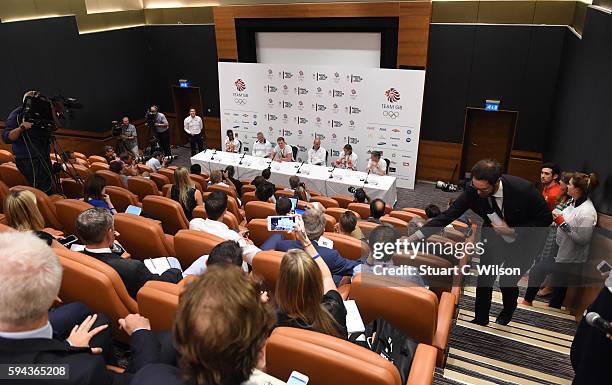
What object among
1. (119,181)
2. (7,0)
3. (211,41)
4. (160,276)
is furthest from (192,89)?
(160,276)

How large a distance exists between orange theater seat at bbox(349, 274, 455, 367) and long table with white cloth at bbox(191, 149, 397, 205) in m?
4.73

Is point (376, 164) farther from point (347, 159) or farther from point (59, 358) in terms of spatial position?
point (59, 358)

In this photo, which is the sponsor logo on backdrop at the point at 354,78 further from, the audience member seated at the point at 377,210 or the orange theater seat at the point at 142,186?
the orange theater seat at the point at 142,186

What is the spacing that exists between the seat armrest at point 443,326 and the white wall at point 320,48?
23.0 feet

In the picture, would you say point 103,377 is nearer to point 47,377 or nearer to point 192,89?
point 47,377

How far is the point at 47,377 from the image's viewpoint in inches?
49.6

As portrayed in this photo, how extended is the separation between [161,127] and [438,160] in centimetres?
657

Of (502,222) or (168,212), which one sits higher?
(502,222)

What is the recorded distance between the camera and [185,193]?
4.96m

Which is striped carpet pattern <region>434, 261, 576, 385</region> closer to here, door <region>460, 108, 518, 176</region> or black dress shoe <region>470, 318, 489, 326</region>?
black dress shoe <region>470, 318, 489, 326</region>

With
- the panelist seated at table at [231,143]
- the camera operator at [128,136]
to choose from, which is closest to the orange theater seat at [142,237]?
the panelist seated at table at [231,143]

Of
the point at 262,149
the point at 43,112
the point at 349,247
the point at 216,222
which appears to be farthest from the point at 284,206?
the point at 262,149

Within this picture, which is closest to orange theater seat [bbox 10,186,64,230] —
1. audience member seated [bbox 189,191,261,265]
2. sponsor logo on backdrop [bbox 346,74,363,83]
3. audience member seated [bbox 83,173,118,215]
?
audience member seated [bbox 83,173,118,215]

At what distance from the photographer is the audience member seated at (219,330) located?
1.11 m
